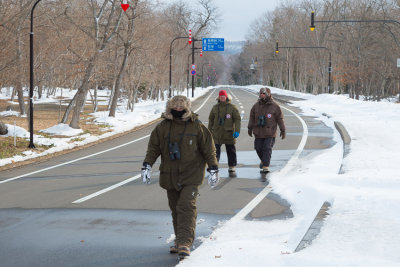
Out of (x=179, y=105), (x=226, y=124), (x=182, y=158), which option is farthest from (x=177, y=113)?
(x=226, y=124)

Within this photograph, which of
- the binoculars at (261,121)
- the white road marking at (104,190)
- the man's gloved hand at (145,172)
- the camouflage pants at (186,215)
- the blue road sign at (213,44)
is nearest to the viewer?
the camouflage pants at (186,215)

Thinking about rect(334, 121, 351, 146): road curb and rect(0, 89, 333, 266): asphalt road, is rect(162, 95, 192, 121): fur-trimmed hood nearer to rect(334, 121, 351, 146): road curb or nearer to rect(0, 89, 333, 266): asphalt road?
rect(0, 89, 333, 266): asphalt road

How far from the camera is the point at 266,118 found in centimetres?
1115

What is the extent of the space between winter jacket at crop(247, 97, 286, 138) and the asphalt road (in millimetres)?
923

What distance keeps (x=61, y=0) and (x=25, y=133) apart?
38.7ft

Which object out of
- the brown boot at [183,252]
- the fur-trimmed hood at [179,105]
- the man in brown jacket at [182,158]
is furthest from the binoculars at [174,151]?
the brown boot at [183,252]

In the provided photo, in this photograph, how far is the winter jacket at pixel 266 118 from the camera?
11.1 metres

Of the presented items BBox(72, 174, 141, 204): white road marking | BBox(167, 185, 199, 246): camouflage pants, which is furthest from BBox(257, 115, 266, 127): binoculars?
BBox(167, 185, 199, 246): camouflage pants

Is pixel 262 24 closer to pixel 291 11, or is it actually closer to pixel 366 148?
Result: pixel 291 11

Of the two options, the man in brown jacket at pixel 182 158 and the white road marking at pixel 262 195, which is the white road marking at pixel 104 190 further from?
the man in brown jacket at pixel 182 158

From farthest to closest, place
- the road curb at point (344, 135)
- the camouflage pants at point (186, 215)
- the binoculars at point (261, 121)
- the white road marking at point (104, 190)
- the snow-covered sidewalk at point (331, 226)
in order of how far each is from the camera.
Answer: the road curb at point (344, 135), the binoculars at point (261, 121), the white road marking at point (104, 190), the camouflage pants at point (186, 215), the snow-covered sidewalk at point (331, 226)

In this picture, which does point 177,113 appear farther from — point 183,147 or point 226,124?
point 226,124

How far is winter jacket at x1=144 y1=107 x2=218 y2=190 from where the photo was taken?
226 inches

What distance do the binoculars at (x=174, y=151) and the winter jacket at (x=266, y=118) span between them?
566 centimetres
